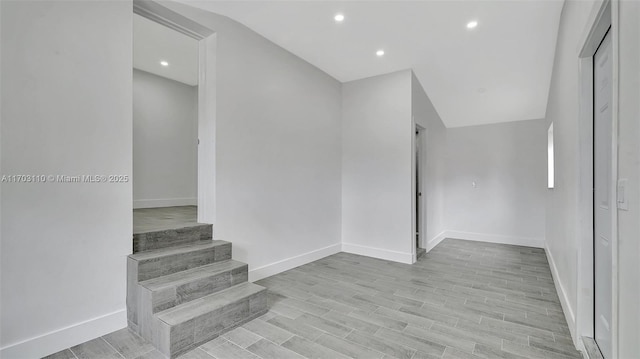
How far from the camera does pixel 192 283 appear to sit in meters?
2.39

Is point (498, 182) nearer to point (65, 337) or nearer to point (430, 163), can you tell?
point (430, 163)

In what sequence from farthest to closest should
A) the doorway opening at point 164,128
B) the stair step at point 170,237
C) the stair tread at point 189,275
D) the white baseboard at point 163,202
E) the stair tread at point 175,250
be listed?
the white baseboard at point 163,202 → the doorway opening at point 164,128 → the stair step at point 170,237 → the stair tread at point 175,250 → the stair tread at point 189,275

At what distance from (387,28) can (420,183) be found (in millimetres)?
2710

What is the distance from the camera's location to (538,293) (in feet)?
10.4

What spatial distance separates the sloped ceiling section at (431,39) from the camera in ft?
9.57

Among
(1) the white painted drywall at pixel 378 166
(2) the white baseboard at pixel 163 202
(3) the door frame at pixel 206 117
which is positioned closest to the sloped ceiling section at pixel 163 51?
(3) the door frame at pixel 206 117

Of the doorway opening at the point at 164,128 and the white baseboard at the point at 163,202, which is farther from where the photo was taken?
the white baseboard at the point at 163,202

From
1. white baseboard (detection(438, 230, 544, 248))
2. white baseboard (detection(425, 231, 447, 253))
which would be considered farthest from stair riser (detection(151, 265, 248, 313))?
white baseboard (detection(438, 230, 544, 248))

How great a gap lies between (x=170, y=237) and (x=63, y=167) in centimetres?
99

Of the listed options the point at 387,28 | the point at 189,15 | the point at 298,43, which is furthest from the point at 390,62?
the point at 189,15

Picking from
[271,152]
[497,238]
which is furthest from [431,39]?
[497,238]

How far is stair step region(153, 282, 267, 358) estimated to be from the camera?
6.60ft

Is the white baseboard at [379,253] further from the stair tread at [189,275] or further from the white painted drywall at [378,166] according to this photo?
the stair tread at [189,275]

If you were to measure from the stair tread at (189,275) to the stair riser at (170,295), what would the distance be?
0.13ft
